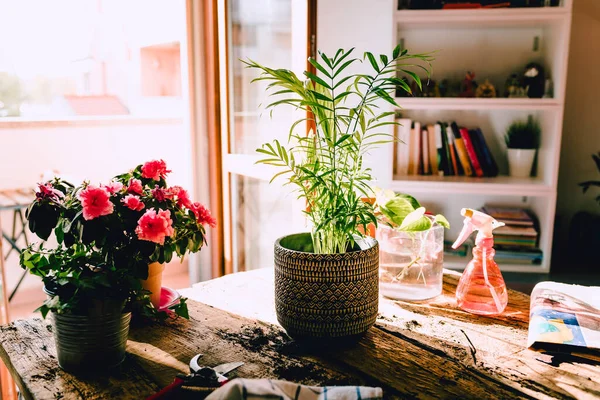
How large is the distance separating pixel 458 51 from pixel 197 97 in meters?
1.36

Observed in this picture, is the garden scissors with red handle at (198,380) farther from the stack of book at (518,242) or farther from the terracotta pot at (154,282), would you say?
the stack of book at (518,242)

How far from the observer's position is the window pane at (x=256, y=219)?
2.73 metres

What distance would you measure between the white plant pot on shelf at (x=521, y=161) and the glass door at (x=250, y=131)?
1025mm

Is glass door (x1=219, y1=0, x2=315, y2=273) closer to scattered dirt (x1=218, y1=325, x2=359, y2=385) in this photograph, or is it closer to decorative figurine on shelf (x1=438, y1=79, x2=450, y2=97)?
decorative figurine on shelf (x1=438, y1=79, x2=450, y2=97)

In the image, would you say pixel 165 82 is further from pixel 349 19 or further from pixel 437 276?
pixel 437 276

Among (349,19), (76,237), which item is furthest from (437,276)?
(349,19)

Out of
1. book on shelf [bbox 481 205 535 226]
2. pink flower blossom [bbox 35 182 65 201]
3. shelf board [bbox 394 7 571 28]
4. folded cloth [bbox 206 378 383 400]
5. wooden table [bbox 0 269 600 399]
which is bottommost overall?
wooden table [bbox 0 269 600 399]

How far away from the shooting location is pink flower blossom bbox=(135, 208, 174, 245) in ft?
3.44

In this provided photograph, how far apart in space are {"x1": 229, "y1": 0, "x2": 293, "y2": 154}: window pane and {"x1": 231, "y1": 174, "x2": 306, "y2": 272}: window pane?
0.20 m

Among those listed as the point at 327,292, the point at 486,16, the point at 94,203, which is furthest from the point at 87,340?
the point at 486,16

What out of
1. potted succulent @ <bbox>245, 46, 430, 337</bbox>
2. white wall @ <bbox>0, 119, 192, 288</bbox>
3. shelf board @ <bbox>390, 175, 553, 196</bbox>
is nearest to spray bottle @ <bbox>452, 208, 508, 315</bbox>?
potted succulent @ <bbox>245, 46, 430, 337</bbox>

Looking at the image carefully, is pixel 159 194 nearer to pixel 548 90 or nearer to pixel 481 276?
pixel 481 276

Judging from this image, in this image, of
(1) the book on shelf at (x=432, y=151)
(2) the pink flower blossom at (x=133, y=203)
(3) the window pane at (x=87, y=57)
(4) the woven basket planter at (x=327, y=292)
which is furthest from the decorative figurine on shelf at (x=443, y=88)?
(3) the window pane at (x=87, y=57)

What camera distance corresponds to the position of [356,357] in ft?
3.68
